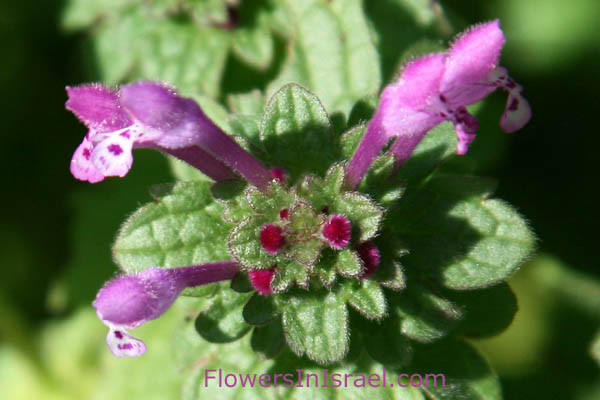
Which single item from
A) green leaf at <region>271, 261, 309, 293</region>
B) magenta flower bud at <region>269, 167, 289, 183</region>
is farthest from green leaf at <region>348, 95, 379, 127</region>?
green leaf at <region>271, 261, 309, 293</region>

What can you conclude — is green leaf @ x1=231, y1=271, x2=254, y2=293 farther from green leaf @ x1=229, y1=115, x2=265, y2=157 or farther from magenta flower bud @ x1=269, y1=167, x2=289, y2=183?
green leaf @ x1=229, y1=115, x2=265, y2=157

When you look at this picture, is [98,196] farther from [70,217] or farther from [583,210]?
[583,210]

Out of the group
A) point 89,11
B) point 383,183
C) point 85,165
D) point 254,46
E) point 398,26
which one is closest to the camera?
point 85,165

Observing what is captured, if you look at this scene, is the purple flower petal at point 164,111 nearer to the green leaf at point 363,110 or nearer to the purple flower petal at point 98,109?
the purple flower petal at point 98,109

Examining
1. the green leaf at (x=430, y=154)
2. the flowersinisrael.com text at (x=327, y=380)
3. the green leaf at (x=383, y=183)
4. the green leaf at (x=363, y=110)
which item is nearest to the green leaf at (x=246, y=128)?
the green leaf at (x=363, y=110)

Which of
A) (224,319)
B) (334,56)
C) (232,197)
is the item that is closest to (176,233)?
(232,197)

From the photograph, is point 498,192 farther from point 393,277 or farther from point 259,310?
point 259,310
